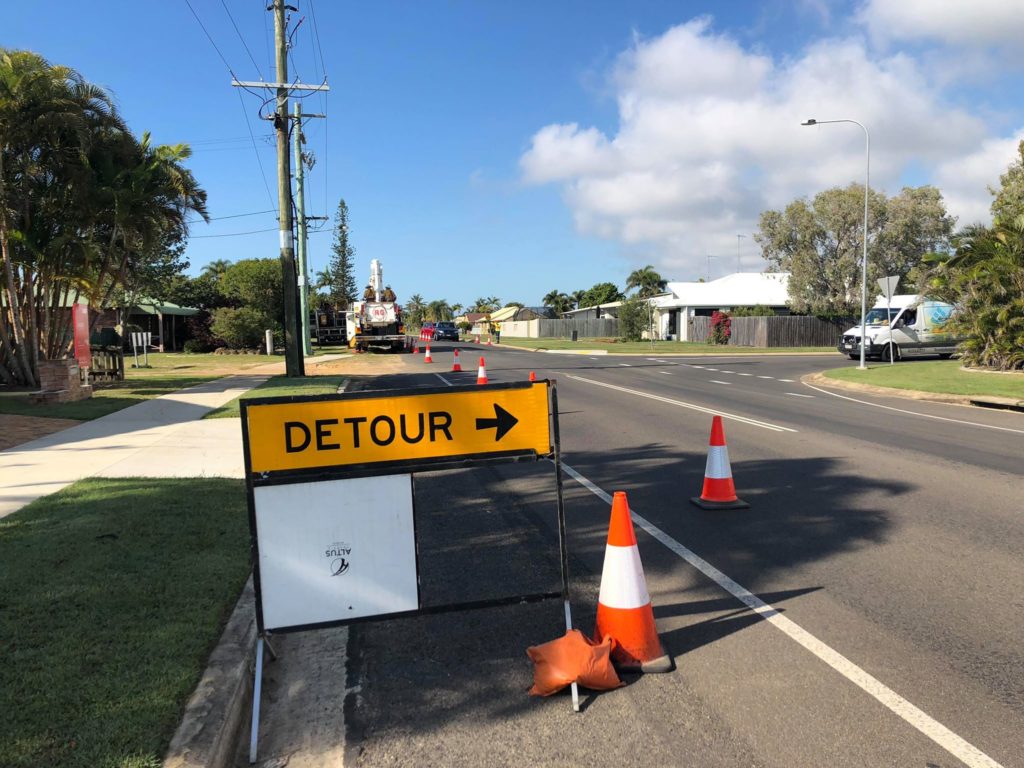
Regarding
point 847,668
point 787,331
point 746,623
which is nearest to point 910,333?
point 787,331

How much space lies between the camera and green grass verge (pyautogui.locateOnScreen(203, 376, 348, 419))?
44.9 ft

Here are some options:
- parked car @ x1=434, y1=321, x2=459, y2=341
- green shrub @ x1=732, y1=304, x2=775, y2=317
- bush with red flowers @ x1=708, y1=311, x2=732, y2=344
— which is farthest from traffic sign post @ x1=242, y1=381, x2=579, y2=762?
parked car @ x1=434, y1=321, x2=459, y2=341

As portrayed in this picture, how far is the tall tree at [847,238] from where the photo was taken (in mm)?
45125

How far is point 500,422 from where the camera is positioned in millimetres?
4137

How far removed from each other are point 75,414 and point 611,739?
42.9ft

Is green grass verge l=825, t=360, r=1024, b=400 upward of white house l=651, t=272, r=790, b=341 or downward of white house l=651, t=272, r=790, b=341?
downward

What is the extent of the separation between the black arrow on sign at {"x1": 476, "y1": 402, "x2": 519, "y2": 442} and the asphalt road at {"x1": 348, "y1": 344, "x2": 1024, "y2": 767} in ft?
3.90

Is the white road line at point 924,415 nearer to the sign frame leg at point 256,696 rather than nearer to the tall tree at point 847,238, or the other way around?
the sign frame leg at point 256,696

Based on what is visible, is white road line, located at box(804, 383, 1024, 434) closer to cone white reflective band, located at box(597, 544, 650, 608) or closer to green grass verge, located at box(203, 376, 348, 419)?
cone white reflective band, located at box(597, 544, 650, 608)

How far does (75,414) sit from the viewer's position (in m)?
13.5

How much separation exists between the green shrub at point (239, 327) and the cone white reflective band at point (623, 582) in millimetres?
36309

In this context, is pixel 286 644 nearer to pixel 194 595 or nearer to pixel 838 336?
pixel 194 595

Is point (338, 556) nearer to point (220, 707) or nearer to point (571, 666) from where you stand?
point (220, 707)

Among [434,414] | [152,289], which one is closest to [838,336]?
[152,289]
